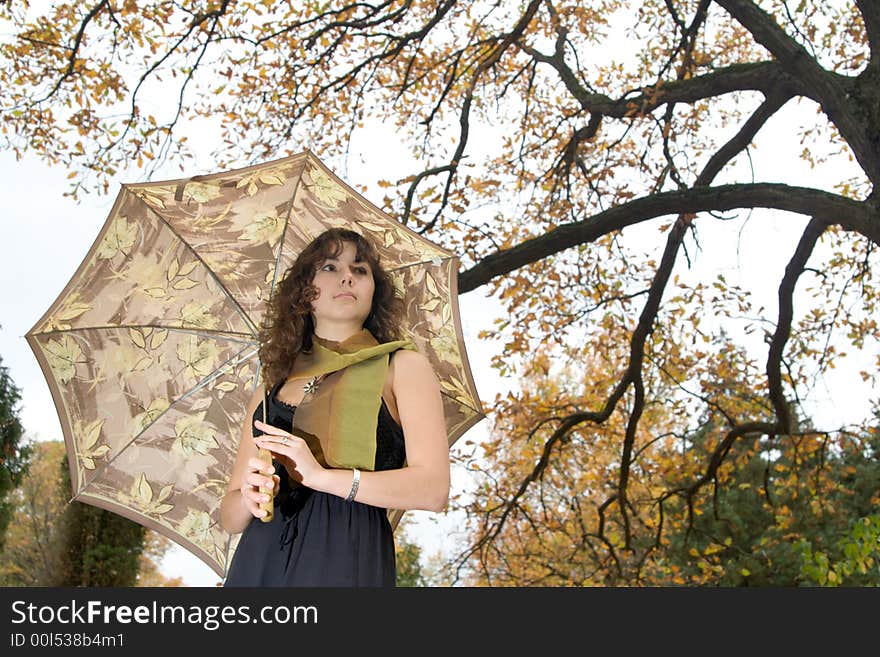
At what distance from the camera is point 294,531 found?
88.1 inches

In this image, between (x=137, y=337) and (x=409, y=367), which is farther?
(x=137, y=337)

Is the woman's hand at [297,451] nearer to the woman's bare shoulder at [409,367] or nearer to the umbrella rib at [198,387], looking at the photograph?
the woman's bare shoulder at [409,367]

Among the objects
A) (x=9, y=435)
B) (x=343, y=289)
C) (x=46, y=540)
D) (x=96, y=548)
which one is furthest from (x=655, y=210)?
(x=46, y=540)

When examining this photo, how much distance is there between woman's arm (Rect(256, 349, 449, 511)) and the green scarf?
0.23 ft

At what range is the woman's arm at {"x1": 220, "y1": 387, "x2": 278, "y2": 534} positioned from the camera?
210 centimetres

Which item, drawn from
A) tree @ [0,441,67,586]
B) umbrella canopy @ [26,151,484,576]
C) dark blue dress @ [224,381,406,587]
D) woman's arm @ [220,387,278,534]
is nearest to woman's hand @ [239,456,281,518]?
woman's arm @ [220,387,278,534]

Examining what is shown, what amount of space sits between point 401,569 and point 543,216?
755 cm

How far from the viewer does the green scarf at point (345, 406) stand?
2.25 meters

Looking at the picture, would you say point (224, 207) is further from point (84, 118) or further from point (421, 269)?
point (84, 118)

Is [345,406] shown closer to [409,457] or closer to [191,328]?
[409,457]

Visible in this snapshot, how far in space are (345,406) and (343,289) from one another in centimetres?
44

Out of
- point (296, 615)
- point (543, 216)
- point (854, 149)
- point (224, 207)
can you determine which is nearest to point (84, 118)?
point (543, 216)

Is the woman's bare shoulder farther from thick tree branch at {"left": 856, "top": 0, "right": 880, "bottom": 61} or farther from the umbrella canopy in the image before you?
thick tree branch at {"left": 856, "top": 0, "right": 880, "bottom": 61}

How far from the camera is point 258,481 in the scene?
2.10 m
